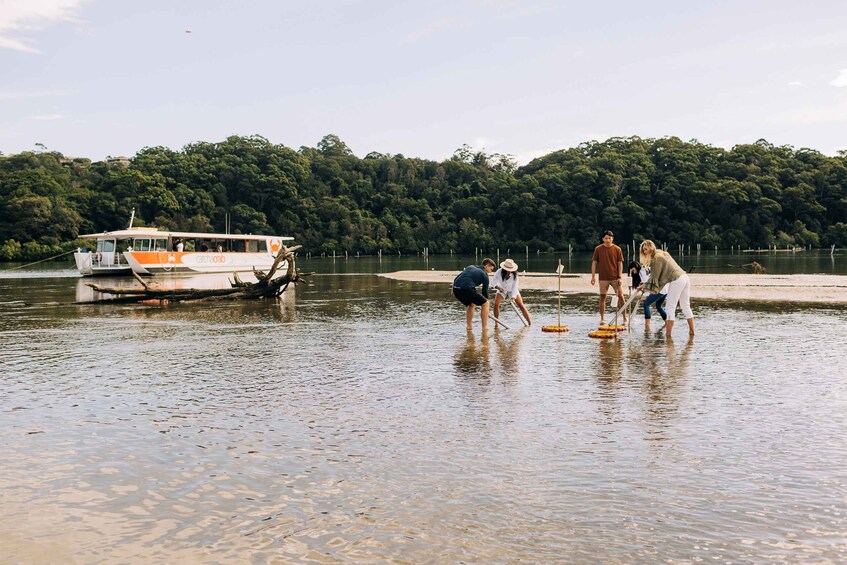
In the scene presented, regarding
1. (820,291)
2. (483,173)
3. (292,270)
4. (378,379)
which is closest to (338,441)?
(378,379)

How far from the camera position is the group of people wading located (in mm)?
15156

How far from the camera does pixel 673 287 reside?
49.5 ft

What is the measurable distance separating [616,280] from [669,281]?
1.90m

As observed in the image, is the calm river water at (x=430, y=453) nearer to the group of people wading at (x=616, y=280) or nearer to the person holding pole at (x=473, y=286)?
the group of people wading at (x=616, y=280)

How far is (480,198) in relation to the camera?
124125 millimetres

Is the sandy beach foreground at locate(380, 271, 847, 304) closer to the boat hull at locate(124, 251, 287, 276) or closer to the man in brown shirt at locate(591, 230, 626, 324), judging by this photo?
the man in brown shirt at locate(591, 230, 626, 324)

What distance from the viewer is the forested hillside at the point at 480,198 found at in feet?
360

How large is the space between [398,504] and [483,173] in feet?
438

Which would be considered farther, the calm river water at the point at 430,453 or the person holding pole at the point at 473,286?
the person holding pole at the point at 473,286

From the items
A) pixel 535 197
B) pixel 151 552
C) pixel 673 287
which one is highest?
pixel 535 197

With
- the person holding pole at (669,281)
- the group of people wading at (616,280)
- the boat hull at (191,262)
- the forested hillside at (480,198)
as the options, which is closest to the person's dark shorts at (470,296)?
the group of people wading at (616,280)

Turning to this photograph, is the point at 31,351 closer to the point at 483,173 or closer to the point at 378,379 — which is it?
the point at 378,379

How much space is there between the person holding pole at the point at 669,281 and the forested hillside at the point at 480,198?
99.0m

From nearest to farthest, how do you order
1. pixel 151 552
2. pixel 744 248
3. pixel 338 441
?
pixel 151 552 < pixel 338 441 < pixel 744 248
